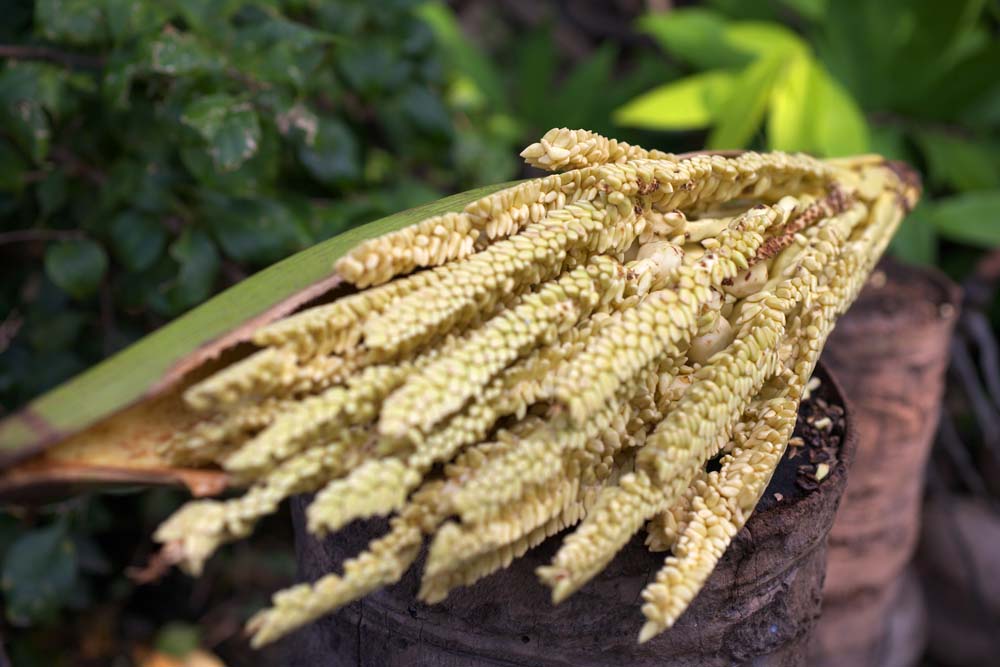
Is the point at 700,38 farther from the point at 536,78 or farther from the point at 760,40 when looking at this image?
the point at 536,78

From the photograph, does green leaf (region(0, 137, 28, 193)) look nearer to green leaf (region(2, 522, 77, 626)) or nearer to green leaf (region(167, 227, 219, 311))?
green leaf (region(167, 227, 219, 311))

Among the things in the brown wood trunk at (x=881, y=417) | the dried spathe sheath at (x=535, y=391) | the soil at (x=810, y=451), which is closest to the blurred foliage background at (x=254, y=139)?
the brown wood trunk at (x=881, y=417)

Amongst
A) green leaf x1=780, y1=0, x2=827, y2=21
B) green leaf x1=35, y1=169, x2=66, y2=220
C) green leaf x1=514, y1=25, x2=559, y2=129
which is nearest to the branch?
green leaf x1=35, y1=169, x2=66, y2=220

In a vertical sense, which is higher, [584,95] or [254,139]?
[254,139]

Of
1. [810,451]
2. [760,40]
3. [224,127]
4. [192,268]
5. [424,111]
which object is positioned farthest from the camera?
[760,40]

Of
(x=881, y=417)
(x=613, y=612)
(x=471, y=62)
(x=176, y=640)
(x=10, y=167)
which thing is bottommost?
(x=176, y=640)

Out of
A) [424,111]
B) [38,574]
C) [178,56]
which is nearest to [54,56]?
[178,56]
